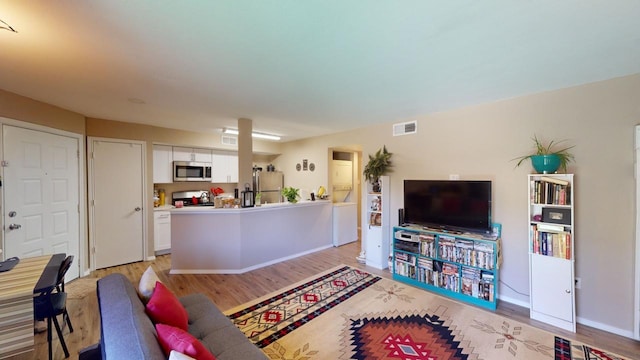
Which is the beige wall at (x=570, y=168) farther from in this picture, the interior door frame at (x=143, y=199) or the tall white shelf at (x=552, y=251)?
the tall white shelf at (x=552, y=251)

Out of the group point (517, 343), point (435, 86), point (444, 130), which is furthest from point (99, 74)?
point (517, 343)

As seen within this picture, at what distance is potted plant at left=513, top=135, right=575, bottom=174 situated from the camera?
2555mm

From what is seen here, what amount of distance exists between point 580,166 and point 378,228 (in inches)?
99.8

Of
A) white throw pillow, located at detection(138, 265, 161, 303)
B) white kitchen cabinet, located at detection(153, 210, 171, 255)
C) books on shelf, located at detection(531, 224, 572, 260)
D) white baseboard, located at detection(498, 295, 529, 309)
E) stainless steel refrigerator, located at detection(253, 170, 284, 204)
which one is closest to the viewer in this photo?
white throw pillow, located at detection(138, 265, 161, 303)

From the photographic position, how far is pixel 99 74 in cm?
231

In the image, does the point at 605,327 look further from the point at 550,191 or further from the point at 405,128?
the point at 405,128

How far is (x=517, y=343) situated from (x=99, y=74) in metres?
4.60

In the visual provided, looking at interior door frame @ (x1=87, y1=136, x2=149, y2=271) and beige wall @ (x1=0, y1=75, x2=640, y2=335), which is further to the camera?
interior door frame @ (x1=87, y1=136, x2=149, y2=271)

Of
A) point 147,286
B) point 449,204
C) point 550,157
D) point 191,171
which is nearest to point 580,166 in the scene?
point 550,157

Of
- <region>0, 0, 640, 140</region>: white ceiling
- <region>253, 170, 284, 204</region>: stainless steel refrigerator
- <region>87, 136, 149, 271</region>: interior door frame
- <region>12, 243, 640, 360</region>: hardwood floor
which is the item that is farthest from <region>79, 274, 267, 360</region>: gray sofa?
<region>253, 170, 284, 204</region>: stainless steel refrigerator

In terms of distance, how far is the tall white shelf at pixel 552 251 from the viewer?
2457mm

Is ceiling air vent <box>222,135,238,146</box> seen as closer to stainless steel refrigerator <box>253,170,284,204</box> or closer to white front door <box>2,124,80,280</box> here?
stainless steel refrigerator <box>253,170,284,204</box>

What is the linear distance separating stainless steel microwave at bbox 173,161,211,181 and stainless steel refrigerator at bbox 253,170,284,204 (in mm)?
1125

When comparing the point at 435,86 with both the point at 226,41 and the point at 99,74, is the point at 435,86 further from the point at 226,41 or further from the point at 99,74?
the point at 99,74
